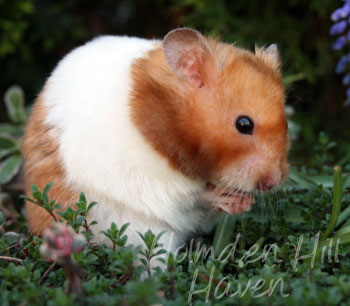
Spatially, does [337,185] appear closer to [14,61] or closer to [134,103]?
[134,103]

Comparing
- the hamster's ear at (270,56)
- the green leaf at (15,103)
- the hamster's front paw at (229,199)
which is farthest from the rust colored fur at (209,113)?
the green leaf at (15,103)

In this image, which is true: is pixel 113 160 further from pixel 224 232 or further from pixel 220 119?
pixel 224 232

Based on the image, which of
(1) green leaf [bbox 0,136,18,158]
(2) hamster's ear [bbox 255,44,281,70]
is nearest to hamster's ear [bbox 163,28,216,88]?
(2) hamster's ear [bbox 255,44,281,70]

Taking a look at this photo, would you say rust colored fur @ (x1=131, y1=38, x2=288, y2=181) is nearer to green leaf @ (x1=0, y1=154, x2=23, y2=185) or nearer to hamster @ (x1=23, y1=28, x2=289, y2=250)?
hamster @ (x1=23, y1=28, x2=289, y2=250)

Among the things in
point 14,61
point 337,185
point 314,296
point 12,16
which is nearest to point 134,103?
point 337,185

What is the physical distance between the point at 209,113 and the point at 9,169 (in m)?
2.08

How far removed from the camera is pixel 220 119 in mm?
2463

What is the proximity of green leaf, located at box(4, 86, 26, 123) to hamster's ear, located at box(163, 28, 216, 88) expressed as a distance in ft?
7.82

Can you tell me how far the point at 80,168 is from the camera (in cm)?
254

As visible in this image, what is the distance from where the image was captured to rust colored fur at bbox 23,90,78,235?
103 inches

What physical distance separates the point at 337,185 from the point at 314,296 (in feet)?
2.79

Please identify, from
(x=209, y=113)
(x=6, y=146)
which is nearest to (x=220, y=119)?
(x=209, y=113)

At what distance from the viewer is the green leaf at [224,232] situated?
2.77 meters

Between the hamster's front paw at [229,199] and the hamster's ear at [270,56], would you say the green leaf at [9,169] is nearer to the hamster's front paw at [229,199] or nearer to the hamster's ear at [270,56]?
the hamster's front paw at [229,199]
